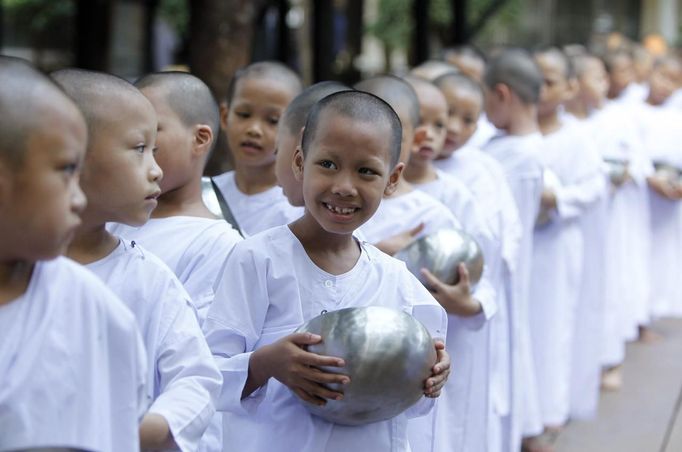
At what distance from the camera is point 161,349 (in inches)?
98.3

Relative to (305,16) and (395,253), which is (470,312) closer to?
(395,253)

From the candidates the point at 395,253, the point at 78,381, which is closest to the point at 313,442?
the point at 78,381

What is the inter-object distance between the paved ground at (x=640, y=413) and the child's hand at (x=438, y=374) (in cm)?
353

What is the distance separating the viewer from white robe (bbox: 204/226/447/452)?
2.83 metres

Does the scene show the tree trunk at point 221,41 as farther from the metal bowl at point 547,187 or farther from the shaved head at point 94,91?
the shaved head at point 94,91

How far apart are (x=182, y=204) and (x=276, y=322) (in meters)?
0.85

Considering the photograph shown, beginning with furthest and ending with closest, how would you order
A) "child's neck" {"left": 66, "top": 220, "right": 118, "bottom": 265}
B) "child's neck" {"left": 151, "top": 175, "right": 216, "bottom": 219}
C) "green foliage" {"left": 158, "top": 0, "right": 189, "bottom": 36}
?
"green foliage" {"left": 158, "top": 0, "right": 189, "bottom": 36} → "child's neck" {"left": 151, "top": 175, "right": 216, "bottom": 219} → "child's neck" {"left": 66, "top": 220, "right": 118, "bottom": 265}

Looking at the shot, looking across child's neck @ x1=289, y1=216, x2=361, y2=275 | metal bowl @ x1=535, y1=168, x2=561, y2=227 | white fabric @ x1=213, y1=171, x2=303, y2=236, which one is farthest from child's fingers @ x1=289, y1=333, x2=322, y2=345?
metal bowl @ x1=535, y1=168, x2=561, y2=227

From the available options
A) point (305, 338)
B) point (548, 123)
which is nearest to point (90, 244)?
point (305, 338)

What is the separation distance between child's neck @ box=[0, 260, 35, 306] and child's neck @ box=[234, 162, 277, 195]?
2439 mm

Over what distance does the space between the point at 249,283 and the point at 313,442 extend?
0.42 meters

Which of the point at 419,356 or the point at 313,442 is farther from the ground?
the point at 419,356

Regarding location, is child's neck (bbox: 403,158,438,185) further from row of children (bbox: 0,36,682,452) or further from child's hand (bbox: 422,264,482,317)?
child's hand (bbox: 422,264,482,317)

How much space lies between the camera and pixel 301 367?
2.63 meters
